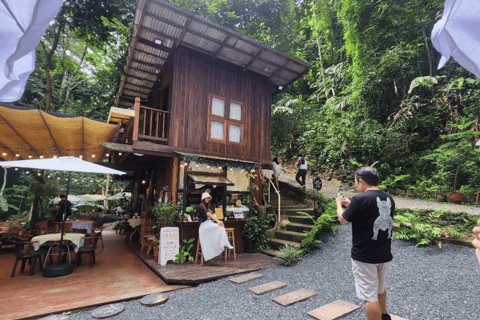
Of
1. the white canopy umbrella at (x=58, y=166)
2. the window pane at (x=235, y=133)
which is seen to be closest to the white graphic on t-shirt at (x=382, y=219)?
the white canopy umbrella at (x=58, y=166)

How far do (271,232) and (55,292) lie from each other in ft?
19.1

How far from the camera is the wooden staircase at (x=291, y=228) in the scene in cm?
748

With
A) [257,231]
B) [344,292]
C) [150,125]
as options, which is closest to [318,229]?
[257,231]

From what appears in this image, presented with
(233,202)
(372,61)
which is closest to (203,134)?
(233,202)

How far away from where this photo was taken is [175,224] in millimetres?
7199

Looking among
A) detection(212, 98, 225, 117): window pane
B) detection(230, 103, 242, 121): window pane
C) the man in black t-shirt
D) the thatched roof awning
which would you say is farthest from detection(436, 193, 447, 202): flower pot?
the thatched roof awning

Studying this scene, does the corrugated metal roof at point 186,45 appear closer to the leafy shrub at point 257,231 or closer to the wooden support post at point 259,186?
the wooden support post at point 259,186

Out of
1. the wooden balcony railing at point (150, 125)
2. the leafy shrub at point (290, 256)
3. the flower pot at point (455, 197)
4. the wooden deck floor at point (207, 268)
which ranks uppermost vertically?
the wooden balcony railing at point (150, 125)

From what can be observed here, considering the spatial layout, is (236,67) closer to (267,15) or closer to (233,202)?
(233,202)

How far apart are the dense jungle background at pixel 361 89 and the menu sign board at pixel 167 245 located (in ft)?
24.8

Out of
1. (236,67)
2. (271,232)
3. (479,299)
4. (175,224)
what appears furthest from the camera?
(236,67)

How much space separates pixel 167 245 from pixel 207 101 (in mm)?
4851

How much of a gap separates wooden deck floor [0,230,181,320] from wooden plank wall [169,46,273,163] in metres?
3.76

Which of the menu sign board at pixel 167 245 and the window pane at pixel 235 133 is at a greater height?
the window pane at pixel 235 133
